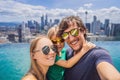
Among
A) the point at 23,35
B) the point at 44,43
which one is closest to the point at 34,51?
the point at 44,43

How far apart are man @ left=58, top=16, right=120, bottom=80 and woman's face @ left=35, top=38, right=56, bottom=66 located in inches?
7.6

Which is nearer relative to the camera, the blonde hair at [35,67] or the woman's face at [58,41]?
the blonde hair at [35,67]

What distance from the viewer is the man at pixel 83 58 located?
1305 mm

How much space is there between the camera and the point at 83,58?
5.09ft

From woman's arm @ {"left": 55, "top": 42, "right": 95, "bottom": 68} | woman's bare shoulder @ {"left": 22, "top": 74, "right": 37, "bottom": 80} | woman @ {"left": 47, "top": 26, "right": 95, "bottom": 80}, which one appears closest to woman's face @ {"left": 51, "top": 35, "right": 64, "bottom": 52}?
woman @ {"left": 47, "top": 26, "right": 95, "bottom": 80}

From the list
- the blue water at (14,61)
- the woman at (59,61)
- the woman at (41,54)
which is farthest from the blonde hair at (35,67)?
the blue water at (14,61)

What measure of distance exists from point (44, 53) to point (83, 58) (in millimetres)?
253

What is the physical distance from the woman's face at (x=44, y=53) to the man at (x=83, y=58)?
0.63 feet

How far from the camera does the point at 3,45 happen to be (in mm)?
15219

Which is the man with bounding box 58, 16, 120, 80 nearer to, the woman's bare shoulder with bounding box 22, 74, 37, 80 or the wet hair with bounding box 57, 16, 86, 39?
the wet hair with bounding box 57, 16, 86, 39

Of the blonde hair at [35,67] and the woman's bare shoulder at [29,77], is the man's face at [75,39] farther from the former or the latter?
the woman's bare shoulder at [29,77]

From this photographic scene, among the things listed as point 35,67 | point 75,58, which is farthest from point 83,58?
point 35,67

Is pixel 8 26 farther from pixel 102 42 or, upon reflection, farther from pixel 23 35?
pixel 102 42

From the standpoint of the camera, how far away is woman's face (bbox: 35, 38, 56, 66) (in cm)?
148
